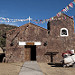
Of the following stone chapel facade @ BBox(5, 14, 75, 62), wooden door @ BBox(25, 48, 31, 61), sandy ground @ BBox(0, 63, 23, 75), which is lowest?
sandy ground @ BBox(0, 63, 23, 75)

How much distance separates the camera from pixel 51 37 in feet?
43.9

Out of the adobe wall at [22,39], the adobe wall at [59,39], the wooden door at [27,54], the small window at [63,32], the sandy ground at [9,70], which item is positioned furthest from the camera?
the small window at [63,32]

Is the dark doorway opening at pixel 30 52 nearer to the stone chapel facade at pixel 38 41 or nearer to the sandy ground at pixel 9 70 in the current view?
the stone chapel facade at pixel 38 41

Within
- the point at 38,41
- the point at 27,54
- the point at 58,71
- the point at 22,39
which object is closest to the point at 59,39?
the point at 38,41

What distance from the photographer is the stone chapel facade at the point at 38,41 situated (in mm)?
13000

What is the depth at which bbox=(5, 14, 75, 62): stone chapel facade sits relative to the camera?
1300 centimetres

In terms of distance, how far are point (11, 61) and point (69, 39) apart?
24.9 ft

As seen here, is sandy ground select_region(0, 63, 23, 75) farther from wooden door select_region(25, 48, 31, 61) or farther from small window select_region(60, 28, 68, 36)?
small window select_region(60, 28, 68, 36)

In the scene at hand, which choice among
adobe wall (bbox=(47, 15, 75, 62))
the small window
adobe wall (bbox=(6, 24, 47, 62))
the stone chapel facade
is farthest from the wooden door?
the small window

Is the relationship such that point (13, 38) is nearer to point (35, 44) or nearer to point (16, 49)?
point (16, 49)

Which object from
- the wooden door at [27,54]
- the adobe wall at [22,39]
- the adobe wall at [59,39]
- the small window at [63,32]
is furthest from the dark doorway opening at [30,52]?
the small window at [63,32]

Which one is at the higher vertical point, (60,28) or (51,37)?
(60,28)

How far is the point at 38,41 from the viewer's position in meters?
13.2

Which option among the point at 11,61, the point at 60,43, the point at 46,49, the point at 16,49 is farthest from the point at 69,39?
the point at 11,61
